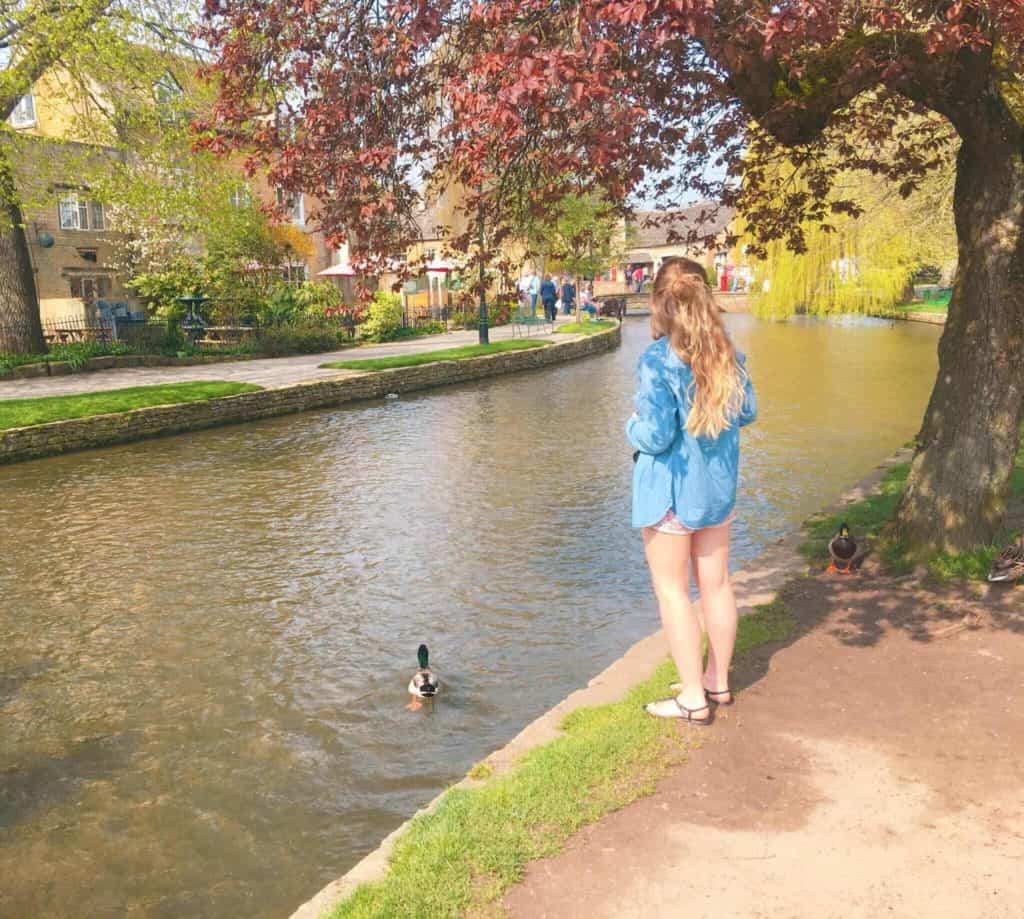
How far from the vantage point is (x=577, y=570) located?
A: 8203mm

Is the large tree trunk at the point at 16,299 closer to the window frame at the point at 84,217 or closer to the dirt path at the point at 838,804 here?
the window frame at the point at 84,217

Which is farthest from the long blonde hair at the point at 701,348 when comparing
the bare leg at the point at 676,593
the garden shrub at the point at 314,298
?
the garden shrub at the point at 314,298

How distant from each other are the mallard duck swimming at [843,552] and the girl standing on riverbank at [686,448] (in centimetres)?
234

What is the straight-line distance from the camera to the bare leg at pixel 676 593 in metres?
4.29

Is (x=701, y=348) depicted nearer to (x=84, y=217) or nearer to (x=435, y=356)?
(x=435, y=356)

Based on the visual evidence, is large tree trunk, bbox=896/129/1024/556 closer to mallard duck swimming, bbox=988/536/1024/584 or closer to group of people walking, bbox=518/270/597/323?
mallard duck swimming, bbox=988/536/1024/584

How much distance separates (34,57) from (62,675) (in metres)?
15.6

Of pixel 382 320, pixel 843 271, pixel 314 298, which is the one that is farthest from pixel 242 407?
pixel 843 271

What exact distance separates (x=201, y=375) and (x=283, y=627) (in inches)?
589

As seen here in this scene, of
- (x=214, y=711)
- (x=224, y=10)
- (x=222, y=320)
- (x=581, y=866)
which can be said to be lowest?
(x=214, y=711)

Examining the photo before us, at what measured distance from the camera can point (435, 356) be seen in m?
23.0

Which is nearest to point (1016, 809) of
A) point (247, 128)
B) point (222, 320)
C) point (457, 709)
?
point (457, 709)

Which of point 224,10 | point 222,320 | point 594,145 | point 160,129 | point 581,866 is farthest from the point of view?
point 222,320

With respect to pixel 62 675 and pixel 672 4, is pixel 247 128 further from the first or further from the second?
pixel 62 675
